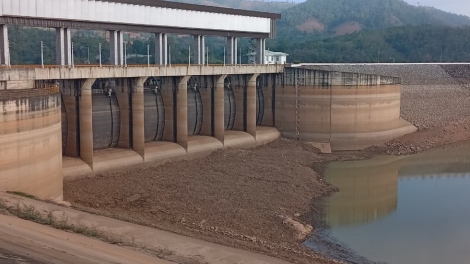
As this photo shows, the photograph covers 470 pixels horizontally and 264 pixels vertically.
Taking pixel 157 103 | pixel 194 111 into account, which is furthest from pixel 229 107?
pixel 157 103

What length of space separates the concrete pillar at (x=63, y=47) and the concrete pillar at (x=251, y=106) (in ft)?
46.2

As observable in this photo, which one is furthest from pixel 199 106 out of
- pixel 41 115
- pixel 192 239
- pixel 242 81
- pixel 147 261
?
pixel 147 261

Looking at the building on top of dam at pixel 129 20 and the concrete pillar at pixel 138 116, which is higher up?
the building on top of dam at pixel 129 20

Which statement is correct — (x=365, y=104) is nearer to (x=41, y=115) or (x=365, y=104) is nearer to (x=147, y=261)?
(x=41, y=115)

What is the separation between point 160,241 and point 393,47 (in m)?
96.7

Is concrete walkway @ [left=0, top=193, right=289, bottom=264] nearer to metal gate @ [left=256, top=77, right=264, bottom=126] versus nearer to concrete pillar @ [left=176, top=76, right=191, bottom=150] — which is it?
concrete pillar @ [left=176, top=76, right=191, bottom=150]

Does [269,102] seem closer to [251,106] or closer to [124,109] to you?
[251,106]

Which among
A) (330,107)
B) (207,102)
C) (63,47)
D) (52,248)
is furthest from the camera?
(330,107)

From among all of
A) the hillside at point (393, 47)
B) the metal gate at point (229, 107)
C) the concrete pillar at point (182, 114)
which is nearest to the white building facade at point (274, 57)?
the hillside at point (393, 47)

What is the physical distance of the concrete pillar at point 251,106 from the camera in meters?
43.0

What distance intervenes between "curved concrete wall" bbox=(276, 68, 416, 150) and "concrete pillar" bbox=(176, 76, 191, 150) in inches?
429

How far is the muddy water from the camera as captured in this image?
22.3 meters

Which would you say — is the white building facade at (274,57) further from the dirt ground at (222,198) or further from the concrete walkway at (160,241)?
the concrete walkway at (160,241)

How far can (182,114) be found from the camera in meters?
36.7
